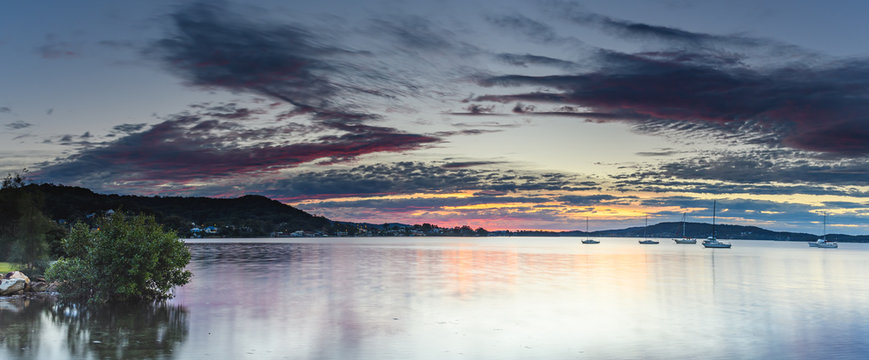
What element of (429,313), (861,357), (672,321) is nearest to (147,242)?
(429,313)

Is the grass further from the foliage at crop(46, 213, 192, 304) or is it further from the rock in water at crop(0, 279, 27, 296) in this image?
the foliage at crop(46, 213, 192, 304)

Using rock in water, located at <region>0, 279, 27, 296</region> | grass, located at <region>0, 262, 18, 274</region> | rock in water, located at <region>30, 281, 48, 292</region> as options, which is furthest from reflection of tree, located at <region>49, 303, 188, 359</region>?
grass, located at <region>0, 262, 18, 274</region>

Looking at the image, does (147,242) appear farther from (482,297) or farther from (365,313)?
(482,297)

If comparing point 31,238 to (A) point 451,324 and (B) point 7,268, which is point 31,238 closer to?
(B) point 7,268

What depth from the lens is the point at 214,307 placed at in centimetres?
4278

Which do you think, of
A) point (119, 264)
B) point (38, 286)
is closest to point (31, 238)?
point (38, 286)

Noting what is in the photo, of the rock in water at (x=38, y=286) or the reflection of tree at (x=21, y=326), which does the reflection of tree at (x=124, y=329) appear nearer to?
the reflection of tree at (x=21, y=326)

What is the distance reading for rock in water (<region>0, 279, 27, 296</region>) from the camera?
43906mm

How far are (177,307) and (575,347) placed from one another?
28673 mm

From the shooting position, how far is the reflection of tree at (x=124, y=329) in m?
26.0

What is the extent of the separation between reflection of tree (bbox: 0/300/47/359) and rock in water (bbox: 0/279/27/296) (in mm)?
3739

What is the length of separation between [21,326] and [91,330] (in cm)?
442

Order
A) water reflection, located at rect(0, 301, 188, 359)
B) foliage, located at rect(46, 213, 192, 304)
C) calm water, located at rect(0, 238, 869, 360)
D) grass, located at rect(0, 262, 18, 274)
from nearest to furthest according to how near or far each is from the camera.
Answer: water reflection, located at rect(0, 301, 188, 359), calm water, located at rect(0, 238, 869, 360), foliage, located at rect(46, 213, 192, 304), grass, located at rect(0, 262, 18, 274)

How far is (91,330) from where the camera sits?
1227 inches
